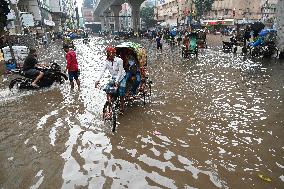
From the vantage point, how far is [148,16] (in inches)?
4341

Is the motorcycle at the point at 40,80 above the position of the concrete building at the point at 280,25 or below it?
below

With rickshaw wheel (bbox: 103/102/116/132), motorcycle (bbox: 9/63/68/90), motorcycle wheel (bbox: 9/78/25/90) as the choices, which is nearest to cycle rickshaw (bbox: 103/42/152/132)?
rickshaw wheel (bbox: 103/102/116/132)

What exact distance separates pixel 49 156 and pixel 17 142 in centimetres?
124

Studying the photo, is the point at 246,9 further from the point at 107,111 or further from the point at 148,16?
the point at 107,111

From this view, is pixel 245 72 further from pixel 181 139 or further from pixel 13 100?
pixel 13 100

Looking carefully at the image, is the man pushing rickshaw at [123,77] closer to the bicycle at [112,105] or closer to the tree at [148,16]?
the bicycle at [112,105]

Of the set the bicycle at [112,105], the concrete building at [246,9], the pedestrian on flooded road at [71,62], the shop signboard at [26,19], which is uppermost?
the concrete building at [246,9]

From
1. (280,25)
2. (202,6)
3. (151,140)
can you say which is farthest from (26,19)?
(202,6)

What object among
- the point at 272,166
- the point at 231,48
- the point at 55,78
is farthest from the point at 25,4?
the point at 272,166

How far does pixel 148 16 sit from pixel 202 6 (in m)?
35.2

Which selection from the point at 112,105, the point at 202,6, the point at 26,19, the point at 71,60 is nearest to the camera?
the point at 112,105

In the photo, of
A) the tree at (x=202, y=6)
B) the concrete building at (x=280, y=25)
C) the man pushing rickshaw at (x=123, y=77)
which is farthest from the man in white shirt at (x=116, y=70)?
the tree at (x=202, y=6)

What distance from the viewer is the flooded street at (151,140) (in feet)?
16.5

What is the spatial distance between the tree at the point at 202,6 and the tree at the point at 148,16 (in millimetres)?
33621
